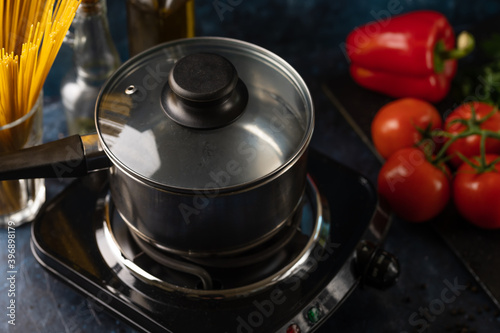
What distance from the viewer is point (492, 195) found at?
1.07 m

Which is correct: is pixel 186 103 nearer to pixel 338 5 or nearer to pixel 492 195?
pixel 492 195

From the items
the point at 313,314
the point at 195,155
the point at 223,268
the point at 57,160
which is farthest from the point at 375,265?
the point at 57,160

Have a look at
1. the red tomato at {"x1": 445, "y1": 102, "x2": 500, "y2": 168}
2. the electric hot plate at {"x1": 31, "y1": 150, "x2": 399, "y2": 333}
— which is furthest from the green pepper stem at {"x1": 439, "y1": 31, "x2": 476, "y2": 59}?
the electric hot plate at {"x1": 31, "y1": 150, "x2": 399, "y2": 333}

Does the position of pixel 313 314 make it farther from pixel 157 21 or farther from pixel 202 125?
pixel 157 21

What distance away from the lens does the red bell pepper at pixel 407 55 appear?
131cm

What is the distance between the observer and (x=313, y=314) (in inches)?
34.8

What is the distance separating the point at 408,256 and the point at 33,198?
0.65m

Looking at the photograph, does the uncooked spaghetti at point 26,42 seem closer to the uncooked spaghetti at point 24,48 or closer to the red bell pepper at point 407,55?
the uncooked spaghetti at point 24,48

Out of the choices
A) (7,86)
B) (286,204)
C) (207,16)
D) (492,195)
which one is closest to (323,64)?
(207,16)

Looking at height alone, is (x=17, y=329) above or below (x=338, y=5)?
below

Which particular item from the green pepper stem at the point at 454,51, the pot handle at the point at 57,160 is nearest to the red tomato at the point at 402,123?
the green pepper stem at the point at 454,51

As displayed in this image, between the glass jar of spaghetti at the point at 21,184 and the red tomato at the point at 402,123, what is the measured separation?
62cm

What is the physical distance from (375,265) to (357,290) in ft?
0.42

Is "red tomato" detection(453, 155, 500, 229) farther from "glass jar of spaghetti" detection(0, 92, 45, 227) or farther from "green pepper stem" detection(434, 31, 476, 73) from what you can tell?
"glass jar of spaghetti" detection(0, 92, 45, 227)
